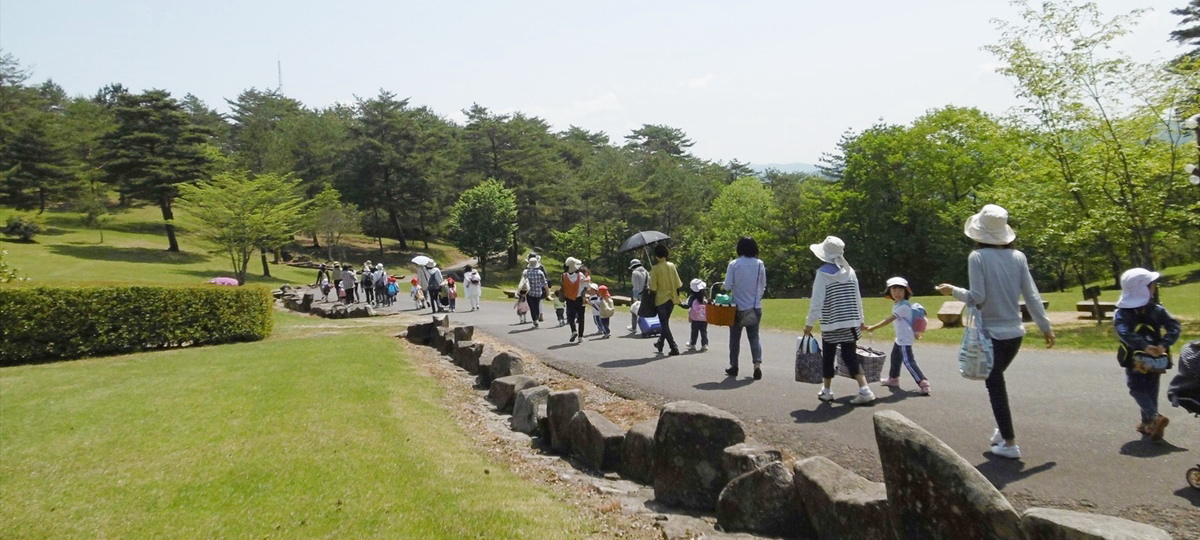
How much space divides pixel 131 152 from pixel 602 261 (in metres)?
35.5

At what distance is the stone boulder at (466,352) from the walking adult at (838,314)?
730 cm

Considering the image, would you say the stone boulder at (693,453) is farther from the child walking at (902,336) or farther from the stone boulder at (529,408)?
the child walking at (902,336)

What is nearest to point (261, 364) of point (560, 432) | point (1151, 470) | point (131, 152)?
point (560, 432)

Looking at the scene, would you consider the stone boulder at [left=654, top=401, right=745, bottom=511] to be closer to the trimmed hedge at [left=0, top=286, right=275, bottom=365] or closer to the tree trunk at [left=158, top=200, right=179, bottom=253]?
the trimmed hedge at [left=0, top=286, right=275, bottom=365]

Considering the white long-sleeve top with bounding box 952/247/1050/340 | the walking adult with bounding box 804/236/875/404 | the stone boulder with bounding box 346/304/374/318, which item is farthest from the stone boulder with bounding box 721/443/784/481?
the stone boulder with bounding box 346/304/374/318

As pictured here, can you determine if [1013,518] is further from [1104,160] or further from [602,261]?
[602,261]

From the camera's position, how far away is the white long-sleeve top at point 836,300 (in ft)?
25.7

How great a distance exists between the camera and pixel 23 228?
171 ft

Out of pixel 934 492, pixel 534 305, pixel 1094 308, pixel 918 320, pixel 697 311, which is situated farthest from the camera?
pixel 1094 308

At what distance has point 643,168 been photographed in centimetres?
7119

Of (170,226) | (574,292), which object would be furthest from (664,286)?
(170,226)

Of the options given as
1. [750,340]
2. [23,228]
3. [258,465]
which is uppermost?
[23,228]

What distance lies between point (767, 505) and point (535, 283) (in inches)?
571

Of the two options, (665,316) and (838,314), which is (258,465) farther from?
(665,316)
